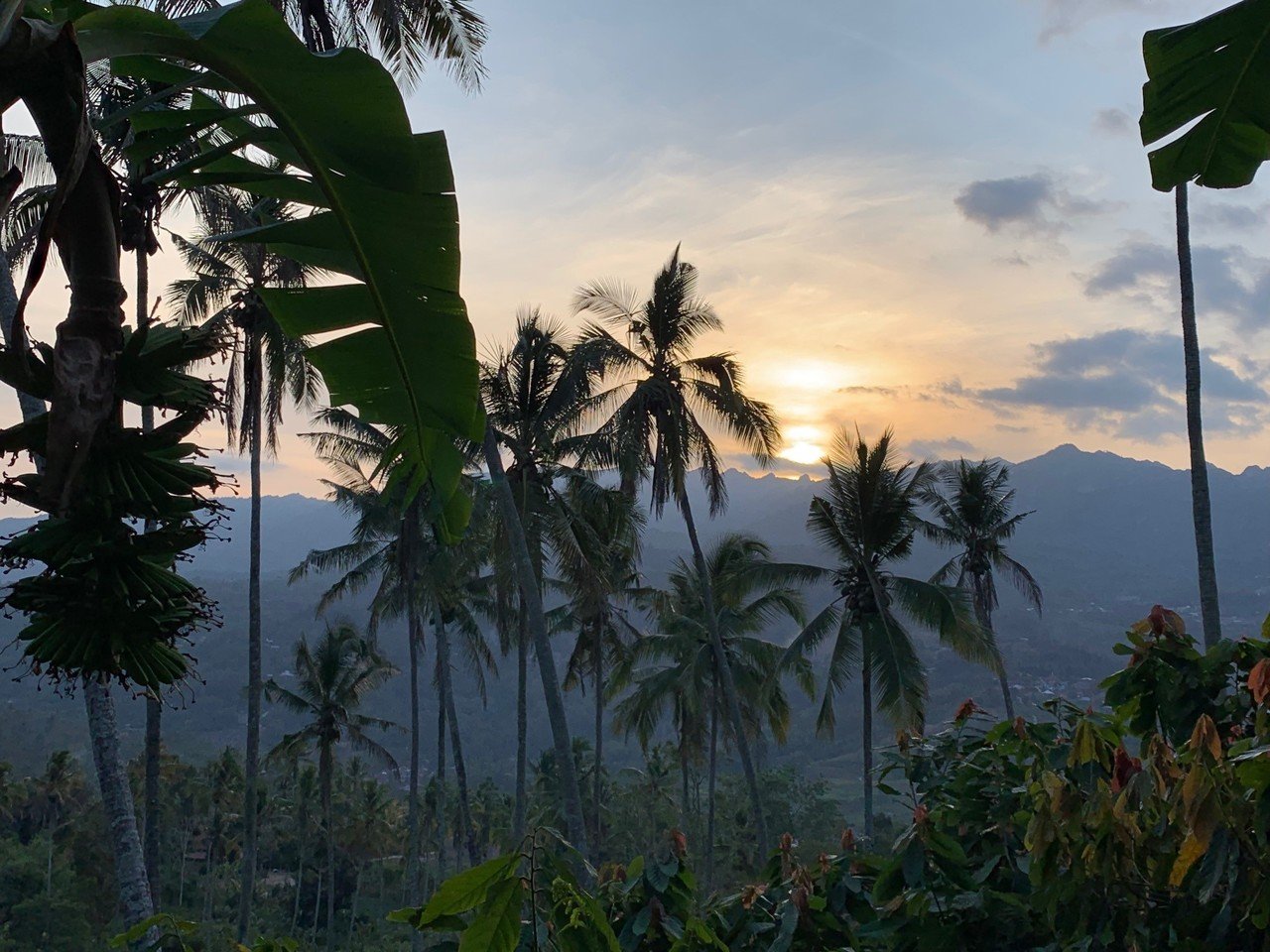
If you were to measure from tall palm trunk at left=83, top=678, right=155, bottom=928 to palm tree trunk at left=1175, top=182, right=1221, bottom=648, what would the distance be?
11577 mm

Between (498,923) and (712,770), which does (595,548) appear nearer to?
(712,770)

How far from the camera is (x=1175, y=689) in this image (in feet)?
12.1

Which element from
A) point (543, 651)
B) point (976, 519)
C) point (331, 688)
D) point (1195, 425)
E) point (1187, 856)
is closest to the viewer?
point (1187, 856)

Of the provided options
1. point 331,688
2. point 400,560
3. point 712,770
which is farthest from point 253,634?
point 712,770

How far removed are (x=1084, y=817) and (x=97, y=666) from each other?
2.72 meters

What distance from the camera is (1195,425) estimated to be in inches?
461

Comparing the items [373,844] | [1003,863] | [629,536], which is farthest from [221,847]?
[1003,863]

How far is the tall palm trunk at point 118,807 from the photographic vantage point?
7504mm

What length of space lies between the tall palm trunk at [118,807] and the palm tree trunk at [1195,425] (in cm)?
1158

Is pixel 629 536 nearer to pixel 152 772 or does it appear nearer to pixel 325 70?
pixel 152 772

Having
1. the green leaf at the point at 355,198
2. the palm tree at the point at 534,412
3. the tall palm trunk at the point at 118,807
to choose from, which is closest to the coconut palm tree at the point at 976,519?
the palm tree at the point at 534,412

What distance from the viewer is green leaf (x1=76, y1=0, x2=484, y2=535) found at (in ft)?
4.96

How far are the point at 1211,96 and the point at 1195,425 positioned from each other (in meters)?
10.7

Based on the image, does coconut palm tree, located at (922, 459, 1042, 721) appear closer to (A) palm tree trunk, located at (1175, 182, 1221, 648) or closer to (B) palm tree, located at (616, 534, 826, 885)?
(B) palm tree, located at (616, 534, 826, 885)
